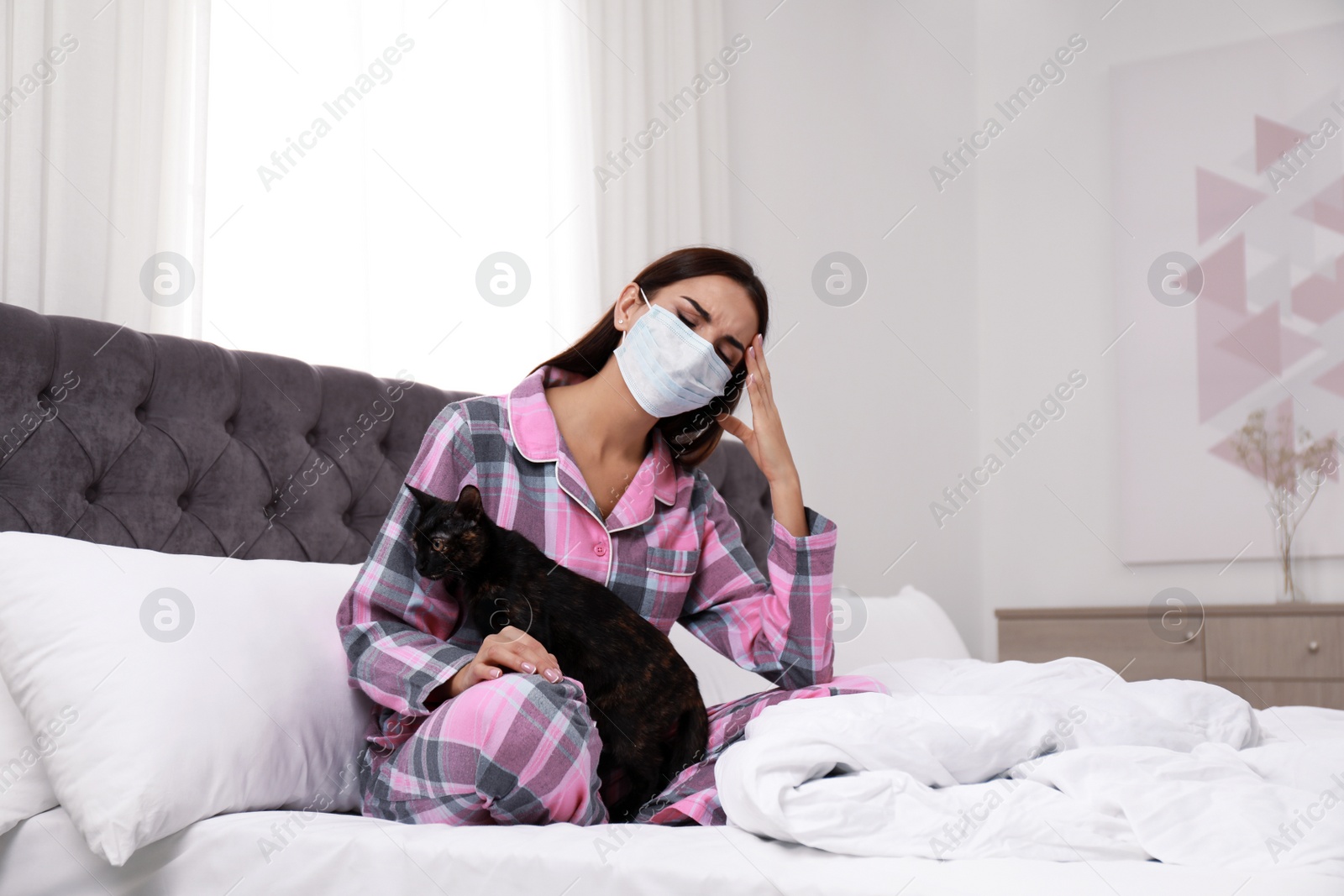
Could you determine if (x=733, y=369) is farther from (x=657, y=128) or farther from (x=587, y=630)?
(x=657, y=128)

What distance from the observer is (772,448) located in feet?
4.99

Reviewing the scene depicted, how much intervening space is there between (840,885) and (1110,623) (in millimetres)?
2759

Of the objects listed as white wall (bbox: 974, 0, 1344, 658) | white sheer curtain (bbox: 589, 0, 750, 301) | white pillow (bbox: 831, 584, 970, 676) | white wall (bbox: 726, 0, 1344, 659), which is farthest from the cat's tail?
white wall (bbox: 974, 0, 1344, 658)

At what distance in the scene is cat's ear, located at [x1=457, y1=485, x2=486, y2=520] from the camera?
1.25m

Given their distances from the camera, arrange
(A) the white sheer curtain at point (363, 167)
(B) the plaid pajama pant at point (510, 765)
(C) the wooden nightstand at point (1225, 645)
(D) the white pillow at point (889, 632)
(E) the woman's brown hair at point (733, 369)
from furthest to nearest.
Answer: (C) the wooden nightstand at point (1225, 645), (D) the white pillow at point (889, 632), (A) the white sheer curtain at point (363, 167), (E) the woman's brown hair at point (733, 369), (B) the plaid pajama pant at point (510, 765)

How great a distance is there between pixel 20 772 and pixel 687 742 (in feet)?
2.51

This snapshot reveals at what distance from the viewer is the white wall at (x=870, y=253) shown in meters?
3.31

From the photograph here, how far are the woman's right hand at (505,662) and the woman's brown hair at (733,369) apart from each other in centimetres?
52

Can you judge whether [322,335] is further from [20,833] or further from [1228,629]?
[1228,629]

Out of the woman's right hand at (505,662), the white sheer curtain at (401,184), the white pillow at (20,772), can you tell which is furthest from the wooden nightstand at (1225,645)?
the white pillow at (20,772)

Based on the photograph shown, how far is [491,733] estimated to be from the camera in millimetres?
1080

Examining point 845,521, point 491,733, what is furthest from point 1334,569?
point 491,733

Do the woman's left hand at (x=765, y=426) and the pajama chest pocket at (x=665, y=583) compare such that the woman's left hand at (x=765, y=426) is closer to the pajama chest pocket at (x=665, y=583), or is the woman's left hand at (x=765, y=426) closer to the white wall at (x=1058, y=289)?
the pajama chest pocket at (x=665, y=583)

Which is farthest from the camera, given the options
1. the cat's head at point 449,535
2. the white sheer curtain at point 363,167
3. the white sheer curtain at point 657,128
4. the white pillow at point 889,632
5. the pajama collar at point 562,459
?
the white sheer curtain at point 657,128
